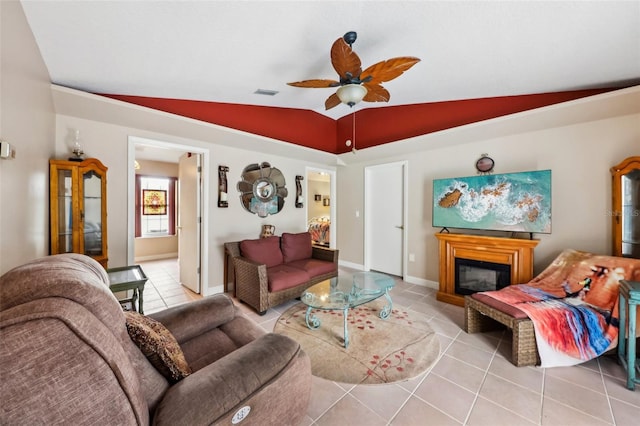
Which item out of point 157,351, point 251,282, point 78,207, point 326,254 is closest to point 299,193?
point 326,254

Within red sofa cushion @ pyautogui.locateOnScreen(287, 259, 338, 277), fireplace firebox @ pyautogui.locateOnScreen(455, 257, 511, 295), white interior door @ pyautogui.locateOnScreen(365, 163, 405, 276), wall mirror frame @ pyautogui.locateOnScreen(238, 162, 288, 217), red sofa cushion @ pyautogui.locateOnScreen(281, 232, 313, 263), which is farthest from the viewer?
white interior door @ pyautogui.locateOnScreen(365, 163, 405, 276)

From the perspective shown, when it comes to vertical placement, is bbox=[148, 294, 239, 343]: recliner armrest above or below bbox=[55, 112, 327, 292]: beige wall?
below

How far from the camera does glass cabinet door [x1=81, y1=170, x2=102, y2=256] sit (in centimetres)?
250

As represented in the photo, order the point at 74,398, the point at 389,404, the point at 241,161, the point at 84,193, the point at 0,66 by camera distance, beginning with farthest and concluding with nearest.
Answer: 1. the point at 241,161
2. the point at 84,193
3. the point at 389,404
4. the point at 0,66
5. the point at 74,398

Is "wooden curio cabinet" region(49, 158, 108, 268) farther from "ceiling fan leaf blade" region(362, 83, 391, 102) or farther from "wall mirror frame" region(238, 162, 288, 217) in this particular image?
"ceiling fan leaf blade" region(362, 83, 391, 102)

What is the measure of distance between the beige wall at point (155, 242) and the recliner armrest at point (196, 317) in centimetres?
502

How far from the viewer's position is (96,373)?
0.68 metres

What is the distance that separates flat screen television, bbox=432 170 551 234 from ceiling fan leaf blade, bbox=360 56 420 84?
2001 millimetres

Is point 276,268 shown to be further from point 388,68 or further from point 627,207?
point 627,207

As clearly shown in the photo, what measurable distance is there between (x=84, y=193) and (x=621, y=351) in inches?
200

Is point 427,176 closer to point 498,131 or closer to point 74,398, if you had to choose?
point 498,131

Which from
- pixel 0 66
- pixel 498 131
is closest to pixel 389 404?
pixel 0 66

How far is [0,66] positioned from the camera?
46.5 inches

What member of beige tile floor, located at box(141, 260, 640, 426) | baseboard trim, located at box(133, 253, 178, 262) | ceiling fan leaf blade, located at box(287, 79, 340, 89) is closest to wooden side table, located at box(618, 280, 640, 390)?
beige tile floor, located at box(141, 260, 640, 426)
